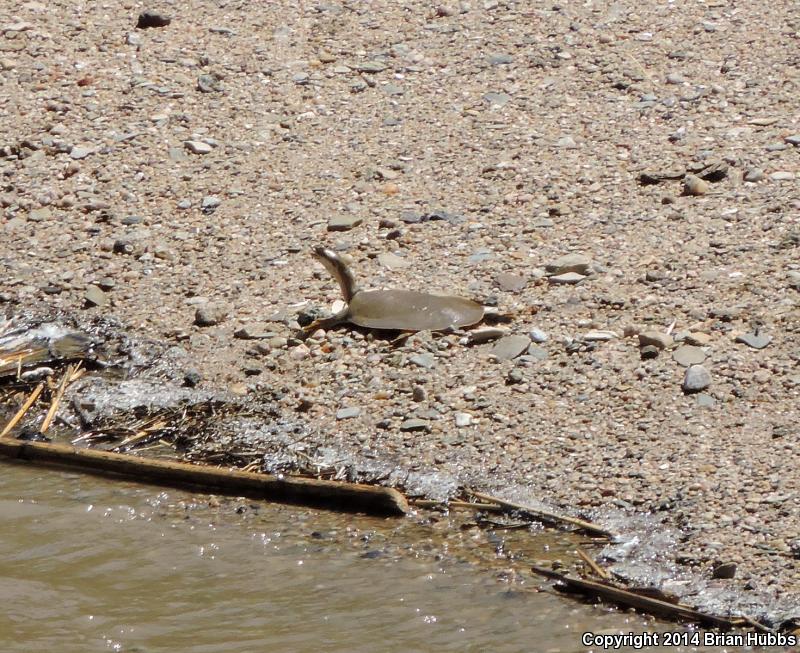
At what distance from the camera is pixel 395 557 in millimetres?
3256

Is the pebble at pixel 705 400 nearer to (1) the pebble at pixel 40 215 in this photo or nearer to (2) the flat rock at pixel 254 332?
(2) the flat rock at pixel 254 332

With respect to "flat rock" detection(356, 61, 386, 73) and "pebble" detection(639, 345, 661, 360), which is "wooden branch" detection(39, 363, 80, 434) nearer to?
"pebble" detection(639, 345, 661, 360)

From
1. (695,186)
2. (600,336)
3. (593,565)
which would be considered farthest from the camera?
(695,186)

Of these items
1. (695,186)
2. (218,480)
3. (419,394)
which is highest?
(695,186)

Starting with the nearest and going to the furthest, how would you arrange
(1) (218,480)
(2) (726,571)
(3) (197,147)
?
(2) (726,571)
(1) (218,480)
(3) (197,147)

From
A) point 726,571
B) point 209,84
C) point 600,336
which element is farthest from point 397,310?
point 209,84

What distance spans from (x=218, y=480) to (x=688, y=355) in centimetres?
164

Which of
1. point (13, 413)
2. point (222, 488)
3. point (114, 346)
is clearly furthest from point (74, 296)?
point (222, 488)

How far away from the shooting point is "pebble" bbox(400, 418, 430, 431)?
3.84m

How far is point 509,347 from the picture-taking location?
164 inches

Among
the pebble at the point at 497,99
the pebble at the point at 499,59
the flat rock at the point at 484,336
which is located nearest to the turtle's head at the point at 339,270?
the flat rock at the point at 484,336

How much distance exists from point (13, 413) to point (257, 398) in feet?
2.97

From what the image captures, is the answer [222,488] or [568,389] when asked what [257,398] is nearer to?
[222,488]

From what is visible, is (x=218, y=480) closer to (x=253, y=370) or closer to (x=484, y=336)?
(x=253, y=370)
